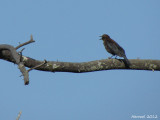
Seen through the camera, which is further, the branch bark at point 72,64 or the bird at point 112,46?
the bird at point 112,46

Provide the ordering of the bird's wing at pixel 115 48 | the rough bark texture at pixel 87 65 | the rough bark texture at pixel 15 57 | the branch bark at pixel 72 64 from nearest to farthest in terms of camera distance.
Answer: the rough bark texture at pixel 15 57, the branch bark at pixel 72 64, the rough bark texture at pixel 87 65, the bird's wing at pixel 115 48

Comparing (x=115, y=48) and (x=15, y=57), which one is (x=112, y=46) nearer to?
(x=115, y=48)

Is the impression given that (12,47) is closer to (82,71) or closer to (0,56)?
(0,56)

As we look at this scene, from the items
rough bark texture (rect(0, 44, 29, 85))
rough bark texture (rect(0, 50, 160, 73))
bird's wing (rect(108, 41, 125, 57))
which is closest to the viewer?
rough bark texture (rect(0, 44, 29, 85))

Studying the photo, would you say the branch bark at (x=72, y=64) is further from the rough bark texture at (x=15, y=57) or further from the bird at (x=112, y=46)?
the bird at (x=112, y=46)

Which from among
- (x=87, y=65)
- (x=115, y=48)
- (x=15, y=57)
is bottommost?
(x=87, y=65)

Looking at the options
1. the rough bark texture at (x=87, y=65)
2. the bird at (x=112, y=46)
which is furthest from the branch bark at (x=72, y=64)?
the bird at (x=112, y=46)

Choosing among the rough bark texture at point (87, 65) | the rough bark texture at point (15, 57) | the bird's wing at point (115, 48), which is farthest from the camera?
the bird's wing at point (115, 48)

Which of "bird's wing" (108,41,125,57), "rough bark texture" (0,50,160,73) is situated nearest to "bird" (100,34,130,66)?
"bird's wing" (108,41,125,57)

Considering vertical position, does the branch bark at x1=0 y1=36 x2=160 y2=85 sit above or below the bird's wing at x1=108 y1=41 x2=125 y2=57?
below

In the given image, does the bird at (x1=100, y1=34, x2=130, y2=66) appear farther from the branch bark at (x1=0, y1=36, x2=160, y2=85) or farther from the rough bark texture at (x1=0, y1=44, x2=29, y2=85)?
the rough bark texture at (x1=0, y1=44, x2=29, y2=85)

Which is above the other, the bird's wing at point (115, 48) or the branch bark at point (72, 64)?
the bird's wing at point (115, 48)

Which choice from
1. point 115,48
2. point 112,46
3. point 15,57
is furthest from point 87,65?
point 112,46

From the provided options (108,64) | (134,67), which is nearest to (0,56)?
(108,64)
